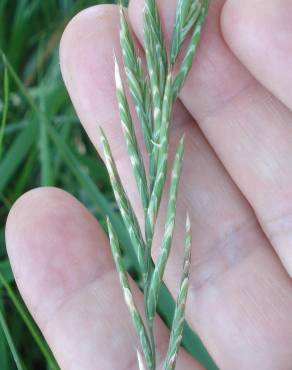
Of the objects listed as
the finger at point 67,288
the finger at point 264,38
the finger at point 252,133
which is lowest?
the finger at point 67,288

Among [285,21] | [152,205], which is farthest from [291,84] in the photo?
[152,205]

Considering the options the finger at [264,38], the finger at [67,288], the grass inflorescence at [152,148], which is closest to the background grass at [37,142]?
the finger at [67,288]

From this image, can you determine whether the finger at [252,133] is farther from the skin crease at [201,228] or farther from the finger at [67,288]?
the finger at [67,288]

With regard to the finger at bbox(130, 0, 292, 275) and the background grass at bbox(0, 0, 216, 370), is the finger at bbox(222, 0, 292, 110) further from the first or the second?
the background grass at bbox(0, 0, 216, 370)

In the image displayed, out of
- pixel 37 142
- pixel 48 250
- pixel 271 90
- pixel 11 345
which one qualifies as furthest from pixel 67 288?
pixel 271 90

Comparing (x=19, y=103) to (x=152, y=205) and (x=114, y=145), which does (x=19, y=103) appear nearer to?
(x=114, y=145)

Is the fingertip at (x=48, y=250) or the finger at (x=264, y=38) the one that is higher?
the finger at (x=264, y=38)

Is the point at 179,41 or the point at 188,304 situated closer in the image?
the point at 179,41

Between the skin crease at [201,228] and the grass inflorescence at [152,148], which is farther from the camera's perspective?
the skin crease at [201,228]

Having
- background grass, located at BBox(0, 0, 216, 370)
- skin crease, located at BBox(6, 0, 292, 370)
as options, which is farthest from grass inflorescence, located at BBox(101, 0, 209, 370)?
background grass, located at BBox(0, 0, 216, 370)
